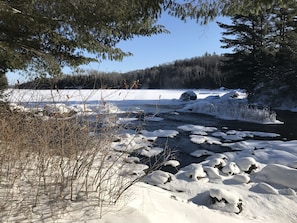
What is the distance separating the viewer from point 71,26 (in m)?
7.85

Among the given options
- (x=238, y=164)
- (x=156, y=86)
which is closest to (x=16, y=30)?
(x=238, y=164)

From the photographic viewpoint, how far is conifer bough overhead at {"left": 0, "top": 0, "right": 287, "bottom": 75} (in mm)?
5922

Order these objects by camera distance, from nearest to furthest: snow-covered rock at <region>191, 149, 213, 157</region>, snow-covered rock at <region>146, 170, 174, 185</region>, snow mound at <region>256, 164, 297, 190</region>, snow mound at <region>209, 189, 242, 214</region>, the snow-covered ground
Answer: the snow-covered ground < snow mound at <region>209, 189, 242, 214</region> < snow-covered rock at <region>146, 170, 174, 185</region> < snow mound at <region>256, 164, 297, 190</region> < snow-covered rock at <region>191, 149, 213, 157</region>

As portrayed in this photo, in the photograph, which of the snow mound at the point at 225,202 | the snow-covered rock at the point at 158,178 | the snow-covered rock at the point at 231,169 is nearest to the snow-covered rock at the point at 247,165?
the snow-covered rock at the point at 231,169

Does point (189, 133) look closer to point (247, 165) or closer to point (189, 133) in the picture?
point (189, 133)

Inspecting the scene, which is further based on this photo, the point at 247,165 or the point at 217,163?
the point at 217,163

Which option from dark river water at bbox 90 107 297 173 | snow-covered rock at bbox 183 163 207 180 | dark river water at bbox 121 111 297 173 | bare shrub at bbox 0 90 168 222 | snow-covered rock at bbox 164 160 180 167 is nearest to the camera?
bare shrub at bbox 0 90 168 222

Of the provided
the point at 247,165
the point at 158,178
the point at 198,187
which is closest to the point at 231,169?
the point at 247,165

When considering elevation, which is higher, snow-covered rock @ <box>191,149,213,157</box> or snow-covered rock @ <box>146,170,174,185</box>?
snow-covered rock @ <box>146,170,174,185</box>

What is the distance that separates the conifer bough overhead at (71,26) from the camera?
5922 mm

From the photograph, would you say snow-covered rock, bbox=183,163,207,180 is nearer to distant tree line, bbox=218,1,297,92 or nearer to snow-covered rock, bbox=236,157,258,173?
snow-covered rock, bbox=236,157,258,173

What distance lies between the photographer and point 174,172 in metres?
6.89

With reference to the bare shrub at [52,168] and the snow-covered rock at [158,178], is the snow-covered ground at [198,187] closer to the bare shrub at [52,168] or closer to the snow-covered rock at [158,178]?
the snow-covered rock at [158,178]

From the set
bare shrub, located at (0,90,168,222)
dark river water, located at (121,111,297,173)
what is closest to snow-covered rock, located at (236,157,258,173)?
dark river water, located at (121,111,297,173)
